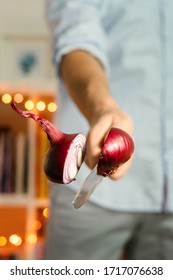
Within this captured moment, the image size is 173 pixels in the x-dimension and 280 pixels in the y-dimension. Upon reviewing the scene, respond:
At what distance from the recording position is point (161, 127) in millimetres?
351

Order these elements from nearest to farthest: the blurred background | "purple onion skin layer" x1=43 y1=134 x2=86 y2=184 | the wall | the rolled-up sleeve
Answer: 1. "purple onion skin layer" x1=43 y1=134 x2=86 y2=184
2. the rolled-up sleeve
3. the blurred background
4. the wall

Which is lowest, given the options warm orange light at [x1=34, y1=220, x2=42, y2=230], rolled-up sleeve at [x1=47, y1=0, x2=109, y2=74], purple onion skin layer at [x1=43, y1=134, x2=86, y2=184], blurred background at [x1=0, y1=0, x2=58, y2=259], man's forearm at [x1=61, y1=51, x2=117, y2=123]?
purple onion skin layer at [x1=43, y1=134, x2=86, y2=184]

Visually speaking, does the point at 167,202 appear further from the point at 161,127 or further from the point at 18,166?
the point at 18,166

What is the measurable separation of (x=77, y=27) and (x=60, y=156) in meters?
0.19

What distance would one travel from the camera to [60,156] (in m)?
0.15

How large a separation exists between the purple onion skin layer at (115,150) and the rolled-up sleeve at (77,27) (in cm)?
14

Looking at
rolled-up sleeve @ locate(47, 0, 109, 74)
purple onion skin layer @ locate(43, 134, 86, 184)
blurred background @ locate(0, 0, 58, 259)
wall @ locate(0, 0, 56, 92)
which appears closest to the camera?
purple onion skin layer @ locate(43, 134, 86, 184)

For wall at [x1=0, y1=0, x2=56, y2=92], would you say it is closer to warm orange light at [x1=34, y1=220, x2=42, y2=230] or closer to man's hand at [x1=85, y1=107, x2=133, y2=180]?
warm orange light at [x1=34, y1=220, x2=42, y2=230]

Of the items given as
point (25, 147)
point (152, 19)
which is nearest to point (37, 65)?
point (25, 147)

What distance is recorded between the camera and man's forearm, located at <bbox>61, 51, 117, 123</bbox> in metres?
0.21

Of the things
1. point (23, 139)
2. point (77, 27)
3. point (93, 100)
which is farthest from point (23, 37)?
point (93, 100)

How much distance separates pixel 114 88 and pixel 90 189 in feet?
0.58

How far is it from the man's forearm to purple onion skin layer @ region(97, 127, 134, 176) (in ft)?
0.14

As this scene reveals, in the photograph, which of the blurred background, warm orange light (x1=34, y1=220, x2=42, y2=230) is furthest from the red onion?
warm orange light (x1=34, y1=220, x2=42, y2=230)
